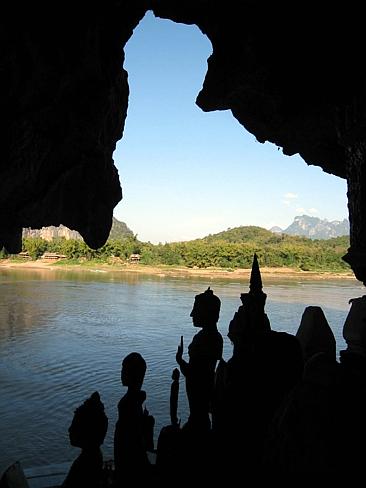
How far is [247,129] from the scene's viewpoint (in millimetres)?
12352

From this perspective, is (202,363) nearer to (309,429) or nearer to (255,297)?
(255,297)

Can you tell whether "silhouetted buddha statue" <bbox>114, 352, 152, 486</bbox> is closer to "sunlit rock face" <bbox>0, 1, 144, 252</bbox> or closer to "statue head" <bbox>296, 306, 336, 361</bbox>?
"statue head" <bbox>296, 306, 336, 361</bbox>

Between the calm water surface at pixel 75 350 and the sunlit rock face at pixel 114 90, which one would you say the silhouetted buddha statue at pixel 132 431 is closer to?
the calm water surface at pixel 75 350

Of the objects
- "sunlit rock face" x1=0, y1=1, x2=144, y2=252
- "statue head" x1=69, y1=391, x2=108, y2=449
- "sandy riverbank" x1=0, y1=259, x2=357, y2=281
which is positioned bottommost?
"sandy riverbank" x1=0, y1=259, x2=357, y2=281

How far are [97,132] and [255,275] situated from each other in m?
6.13

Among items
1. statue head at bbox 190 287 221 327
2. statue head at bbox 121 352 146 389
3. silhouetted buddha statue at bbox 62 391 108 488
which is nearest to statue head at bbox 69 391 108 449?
silhouetted buddha statue at bbox 62 391 108 488

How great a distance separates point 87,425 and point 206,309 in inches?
75.4

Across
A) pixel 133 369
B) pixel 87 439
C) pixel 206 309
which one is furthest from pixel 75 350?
pixel 87 439

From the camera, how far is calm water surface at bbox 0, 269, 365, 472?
29.2ft

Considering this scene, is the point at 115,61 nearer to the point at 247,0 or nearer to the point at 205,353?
the point at 247,0

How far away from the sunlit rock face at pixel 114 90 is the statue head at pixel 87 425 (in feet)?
18.2

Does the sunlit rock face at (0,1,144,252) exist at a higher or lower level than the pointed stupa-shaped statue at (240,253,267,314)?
higher

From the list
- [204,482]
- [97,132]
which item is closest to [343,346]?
[97,132]

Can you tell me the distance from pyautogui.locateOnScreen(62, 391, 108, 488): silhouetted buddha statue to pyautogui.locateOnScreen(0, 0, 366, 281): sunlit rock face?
557cm
